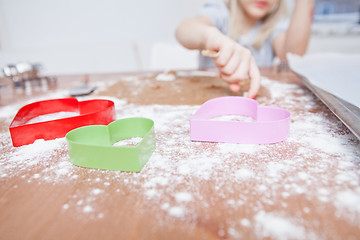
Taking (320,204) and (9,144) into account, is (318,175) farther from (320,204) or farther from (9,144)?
(9,144)

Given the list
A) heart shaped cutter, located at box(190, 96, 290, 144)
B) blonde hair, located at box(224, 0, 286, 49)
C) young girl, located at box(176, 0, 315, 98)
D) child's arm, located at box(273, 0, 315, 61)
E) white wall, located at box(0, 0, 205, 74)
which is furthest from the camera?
white wall, located at box(0, 0, 205, 74)

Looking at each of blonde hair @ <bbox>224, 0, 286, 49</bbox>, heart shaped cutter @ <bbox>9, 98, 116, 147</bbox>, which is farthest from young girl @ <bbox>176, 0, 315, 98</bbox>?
heart shaped cutter @ <bbox>9, 98, 116, 147</bbox>

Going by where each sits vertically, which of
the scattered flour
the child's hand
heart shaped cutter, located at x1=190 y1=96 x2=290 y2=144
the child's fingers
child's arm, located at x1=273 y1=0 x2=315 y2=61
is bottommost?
the scattered flour

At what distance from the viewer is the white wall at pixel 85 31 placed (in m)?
2.29

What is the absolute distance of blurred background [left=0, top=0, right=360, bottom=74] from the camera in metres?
2.30

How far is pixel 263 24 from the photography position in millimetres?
1403

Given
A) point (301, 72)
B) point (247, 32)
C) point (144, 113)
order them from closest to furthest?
point (144, 113) < point (301, 72) < point (247, 32)

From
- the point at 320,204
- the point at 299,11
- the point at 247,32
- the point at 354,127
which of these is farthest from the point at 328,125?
the point at 247,32

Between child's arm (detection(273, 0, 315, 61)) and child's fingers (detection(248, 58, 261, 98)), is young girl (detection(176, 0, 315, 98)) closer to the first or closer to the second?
child's arm (detection(273, 0, 315, 61))

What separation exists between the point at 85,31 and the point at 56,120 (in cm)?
227

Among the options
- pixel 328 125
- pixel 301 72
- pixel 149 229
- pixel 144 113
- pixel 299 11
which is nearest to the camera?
pixel 149 229

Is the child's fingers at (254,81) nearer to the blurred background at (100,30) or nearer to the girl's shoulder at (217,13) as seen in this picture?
the girl's shoulder at (217,13)

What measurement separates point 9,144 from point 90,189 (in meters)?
0.24

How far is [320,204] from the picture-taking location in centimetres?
25
